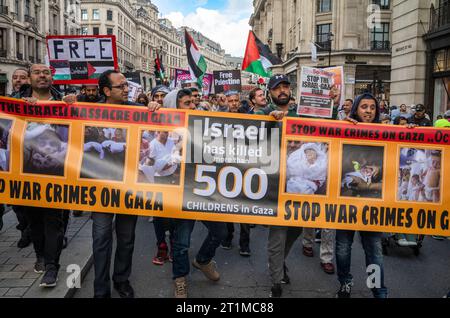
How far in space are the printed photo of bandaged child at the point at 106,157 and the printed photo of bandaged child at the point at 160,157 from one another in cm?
20

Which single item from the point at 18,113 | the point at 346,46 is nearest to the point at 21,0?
the point at 346,46

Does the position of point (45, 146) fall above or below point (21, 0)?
below

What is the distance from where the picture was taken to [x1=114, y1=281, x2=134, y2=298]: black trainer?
13.4ft

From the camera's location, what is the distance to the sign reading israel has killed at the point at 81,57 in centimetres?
732

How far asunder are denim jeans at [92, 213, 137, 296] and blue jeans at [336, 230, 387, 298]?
211cm

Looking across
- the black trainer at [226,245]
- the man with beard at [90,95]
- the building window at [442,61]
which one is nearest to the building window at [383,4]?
the building window at [442,61]

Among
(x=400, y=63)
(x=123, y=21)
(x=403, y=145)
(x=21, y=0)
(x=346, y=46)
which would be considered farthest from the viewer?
(x=123, y=21)

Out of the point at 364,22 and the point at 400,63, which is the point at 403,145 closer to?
the point at 400,63

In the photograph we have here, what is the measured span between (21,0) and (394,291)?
157 feet

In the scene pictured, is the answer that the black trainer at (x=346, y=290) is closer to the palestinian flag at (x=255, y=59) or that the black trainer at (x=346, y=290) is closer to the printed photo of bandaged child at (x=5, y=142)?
the printed photo of bandaged child at (x=5, y=142)

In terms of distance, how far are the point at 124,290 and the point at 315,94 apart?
13.2 feet

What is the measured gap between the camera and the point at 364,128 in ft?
13.8

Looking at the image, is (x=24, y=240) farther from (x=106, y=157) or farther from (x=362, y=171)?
(x=362, y=171)

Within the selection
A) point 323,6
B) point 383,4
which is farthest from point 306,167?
point 383,4
